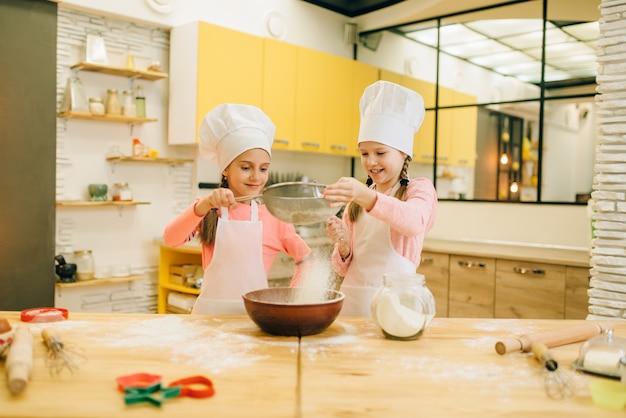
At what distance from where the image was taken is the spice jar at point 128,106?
3.48 metres

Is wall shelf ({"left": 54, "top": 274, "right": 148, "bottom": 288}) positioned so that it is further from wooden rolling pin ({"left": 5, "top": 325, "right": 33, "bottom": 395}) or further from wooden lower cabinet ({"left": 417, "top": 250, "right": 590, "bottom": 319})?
wooden rolling pin ({"left": 5, "top": 325, "right": 33, "bottom": 395})

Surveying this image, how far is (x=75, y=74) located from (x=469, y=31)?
3347mm

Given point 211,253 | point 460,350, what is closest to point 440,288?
point 211,253

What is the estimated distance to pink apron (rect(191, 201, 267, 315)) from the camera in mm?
1897

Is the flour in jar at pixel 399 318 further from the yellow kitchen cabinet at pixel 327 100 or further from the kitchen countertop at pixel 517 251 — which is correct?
the yellow kitchen cabinet at pixel 327 100

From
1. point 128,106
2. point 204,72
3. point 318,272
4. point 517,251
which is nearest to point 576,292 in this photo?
point 517,251

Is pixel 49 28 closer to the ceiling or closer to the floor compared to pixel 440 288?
closer to the ceiling

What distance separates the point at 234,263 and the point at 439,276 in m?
2.28

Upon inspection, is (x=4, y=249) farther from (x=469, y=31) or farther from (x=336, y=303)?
(x=469, y=31)

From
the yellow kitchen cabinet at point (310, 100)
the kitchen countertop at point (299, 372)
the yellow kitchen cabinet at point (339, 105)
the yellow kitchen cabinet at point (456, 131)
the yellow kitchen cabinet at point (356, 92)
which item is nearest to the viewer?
the kitchen countertop at point (299, 372)

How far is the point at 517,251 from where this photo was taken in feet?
12.2

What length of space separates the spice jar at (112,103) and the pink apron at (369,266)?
85.9 inches

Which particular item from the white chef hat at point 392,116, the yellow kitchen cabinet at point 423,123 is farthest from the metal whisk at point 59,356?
the yellow kitchen cabinet at point 423,123

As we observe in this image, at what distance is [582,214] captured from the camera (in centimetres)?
387
